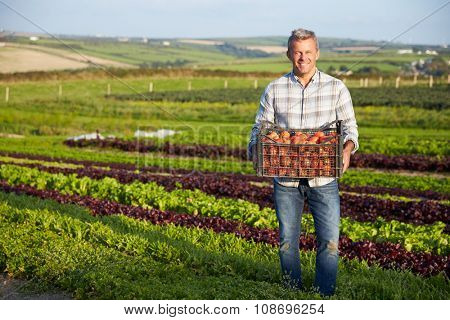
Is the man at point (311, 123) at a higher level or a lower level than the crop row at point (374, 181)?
higher

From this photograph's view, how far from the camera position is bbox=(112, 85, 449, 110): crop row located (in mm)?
35656

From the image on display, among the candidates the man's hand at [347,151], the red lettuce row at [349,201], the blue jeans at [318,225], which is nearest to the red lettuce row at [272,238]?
the blue jeans at [318,225]

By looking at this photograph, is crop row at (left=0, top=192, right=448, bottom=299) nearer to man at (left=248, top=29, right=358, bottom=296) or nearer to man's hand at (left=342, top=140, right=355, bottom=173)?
man at (left=248, top=29, right=358, bottom=296)

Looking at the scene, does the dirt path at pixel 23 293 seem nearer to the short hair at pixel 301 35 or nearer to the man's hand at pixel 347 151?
the man's hand at pixel 347 151

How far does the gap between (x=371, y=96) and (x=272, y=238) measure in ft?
108

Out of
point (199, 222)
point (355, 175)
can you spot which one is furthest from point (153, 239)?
point (355, 175)

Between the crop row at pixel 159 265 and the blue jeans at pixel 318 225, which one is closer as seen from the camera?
the blue jeans at pixel 318 225

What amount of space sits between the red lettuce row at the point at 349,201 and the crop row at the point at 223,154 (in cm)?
664

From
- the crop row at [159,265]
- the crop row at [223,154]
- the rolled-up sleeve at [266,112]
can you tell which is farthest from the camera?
the crop row at [223,154]

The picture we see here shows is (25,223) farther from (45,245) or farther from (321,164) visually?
(321,164)

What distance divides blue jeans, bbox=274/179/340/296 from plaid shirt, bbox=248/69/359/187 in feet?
0.27

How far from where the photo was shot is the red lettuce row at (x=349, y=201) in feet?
34.8

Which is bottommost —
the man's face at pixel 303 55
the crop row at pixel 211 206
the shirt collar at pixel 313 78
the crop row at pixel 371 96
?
the crop row at pixel 211 206

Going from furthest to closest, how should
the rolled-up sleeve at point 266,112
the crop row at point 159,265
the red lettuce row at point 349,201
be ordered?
the red lettuce row at point 349,201 → the crop row at point 159,265 → the rolled-up sleeve at point 266,112
